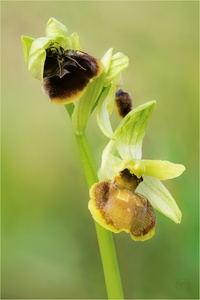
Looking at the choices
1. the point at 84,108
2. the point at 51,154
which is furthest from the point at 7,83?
the point at 84,108

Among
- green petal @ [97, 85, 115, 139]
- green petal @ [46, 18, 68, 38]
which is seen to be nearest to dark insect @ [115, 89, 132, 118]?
green petal @ [97, 85, 115, 139]

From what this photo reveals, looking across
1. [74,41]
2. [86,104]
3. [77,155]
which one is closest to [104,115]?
[86,104]

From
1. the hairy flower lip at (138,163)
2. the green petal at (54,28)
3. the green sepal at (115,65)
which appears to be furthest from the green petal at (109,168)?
the green petal at (54,28)

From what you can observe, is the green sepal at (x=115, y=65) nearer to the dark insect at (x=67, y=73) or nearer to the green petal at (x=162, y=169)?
the dark insect at (x=67, y=73)

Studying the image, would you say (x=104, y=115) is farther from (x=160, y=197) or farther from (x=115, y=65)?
(x=160, y=197)

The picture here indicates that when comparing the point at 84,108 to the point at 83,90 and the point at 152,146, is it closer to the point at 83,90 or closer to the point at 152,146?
the point at 83,90
